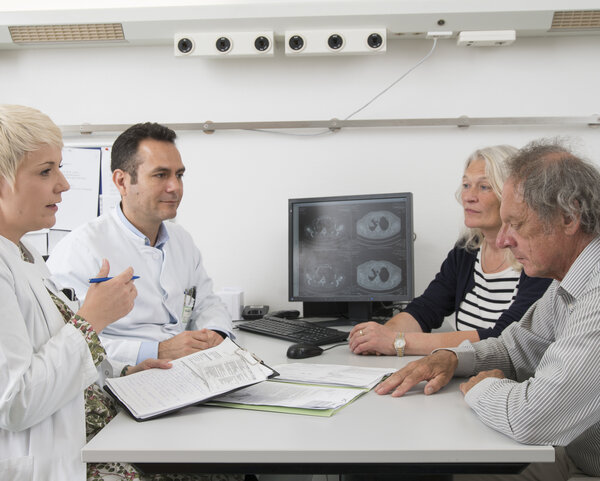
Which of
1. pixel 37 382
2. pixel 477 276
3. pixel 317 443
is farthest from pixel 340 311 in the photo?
pixel 37 382

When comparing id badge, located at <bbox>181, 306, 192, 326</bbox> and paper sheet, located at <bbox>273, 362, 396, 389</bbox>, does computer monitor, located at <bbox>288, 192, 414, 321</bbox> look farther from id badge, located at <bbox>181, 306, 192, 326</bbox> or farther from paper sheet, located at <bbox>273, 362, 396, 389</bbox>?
paper sheet, located at <bbox>273, 362, 396, 389</bbox>

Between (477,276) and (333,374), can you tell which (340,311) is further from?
(333,374)

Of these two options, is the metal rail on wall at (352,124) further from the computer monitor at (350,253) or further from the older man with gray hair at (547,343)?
the older man with gray hair at (547,343)

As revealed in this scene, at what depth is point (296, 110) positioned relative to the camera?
266 cm

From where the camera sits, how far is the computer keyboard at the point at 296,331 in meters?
1.97

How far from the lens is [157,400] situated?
1255 mm

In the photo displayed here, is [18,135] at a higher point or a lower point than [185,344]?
higher

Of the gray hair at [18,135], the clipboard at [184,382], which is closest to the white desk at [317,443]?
the clipboard at [184,382]

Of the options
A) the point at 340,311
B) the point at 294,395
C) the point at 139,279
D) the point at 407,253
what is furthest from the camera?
the point at 340,311

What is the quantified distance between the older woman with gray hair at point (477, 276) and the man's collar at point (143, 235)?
78 centimetres

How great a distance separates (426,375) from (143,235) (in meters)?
1.12

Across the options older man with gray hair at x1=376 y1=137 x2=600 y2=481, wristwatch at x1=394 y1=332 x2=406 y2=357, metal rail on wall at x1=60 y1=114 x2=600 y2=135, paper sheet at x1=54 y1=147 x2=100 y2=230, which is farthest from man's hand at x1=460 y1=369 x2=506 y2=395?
paper sheet at x1=54 y1=147 x2=100 y2=230

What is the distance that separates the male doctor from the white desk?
0.66 m

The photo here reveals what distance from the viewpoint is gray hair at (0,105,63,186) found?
1.25 metres
